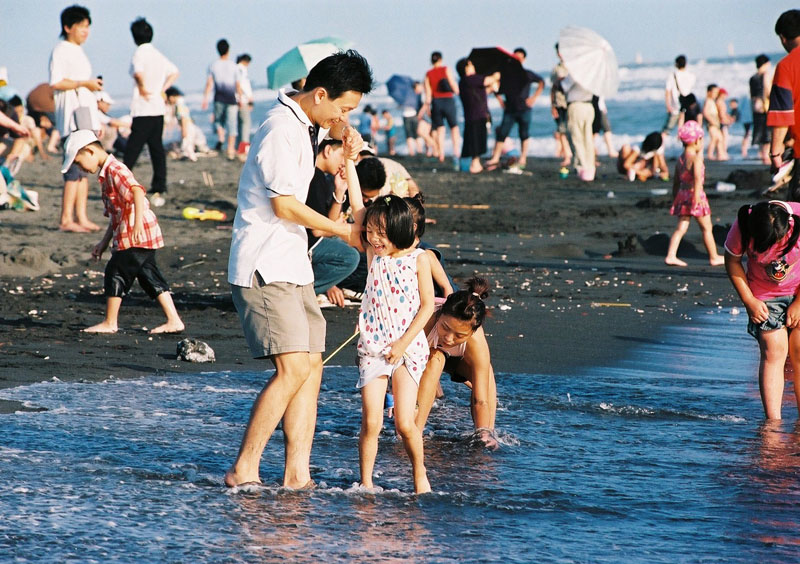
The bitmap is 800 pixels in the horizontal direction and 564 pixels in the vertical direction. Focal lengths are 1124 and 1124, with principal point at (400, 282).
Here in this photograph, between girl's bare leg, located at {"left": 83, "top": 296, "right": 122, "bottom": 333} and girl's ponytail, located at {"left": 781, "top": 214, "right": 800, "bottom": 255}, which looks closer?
girl's ponytail, located at {"left": 781, "top": 214, "right": 800, "bottom": 255}

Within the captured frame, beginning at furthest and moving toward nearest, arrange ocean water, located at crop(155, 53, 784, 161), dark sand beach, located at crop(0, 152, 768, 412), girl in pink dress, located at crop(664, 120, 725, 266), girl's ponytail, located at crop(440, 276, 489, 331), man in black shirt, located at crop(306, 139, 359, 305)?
ocean water, located at crop(155, 53, 784, 161) → girl in pink dress, located at crop(664, 120, 725, 266) → man in black shirt, located at crop(306, 139, 359, 305) → dark sand beach, located at crop(0, 152, 768, 412) → girl's ponytail, located at crop(440, 276, 489, 331)

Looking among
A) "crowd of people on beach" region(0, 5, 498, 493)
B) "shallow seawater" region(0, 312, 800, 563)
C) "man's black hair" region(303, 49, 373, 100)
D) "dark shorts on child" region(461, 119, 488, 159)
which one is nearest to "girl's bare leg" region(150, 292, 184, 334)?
"shallow seawater" region(0, 312, 800, 563)

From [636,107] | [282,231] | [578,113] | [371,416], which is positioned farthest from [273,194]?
[636,107]

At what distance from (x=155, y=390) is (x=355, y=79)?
270 centimetres

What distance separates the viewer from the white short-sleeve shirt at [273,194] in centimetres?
430

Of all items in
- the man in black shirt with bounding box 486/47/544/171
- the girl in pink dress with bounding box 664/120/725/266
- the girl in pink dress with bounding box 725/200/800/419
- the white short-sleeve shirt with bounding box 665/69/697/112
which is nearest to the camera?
the girl in pink dress with bounding box 725/200/800/419

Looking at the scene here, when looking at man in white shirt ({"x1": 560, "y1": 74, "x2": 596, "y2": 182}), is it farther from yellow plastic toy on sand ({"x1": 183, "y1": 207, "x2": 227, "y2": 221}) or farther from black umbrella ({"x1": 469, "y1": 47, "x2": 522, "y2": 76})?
yellow plastic toy on sand ({"x1": 183, "y1": 207, "x2": 227, "y2": 221})

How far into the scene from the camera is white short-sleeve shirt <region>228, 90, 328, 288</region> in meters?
4.30

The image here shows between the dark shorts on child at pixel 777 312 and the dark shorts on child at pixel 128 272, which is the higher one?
the dark shorts on child at pixel 777 312

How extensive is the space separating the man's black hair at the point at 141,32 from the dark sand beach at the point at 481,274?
2223mm

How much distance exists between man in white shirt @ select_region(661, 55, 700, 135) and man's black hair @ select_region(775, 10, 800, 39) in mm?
14304

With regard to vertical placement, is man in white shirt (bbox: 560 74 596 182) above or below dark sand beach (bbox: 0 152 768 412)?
above

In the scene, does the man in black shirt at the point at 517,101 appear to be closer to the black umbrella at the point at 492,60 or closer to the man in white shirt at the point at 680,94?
the black umbrella at the point at 492,60

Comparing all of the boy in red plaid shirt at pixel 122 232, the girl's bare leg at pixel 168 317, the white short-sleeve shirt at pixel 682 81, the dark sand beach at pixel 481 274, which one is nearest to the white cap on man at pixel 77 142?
the boy in red plaid shirt at pixel 122 232
